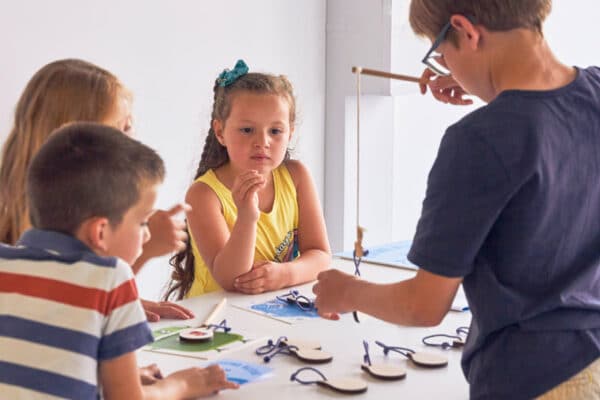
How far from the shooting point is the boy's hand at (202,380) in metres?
1.25

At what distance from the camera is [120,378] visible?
108 cm

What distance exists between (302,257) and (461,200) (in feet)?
3.50

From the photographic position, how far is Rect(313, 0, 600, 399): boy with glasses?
1.07 metres

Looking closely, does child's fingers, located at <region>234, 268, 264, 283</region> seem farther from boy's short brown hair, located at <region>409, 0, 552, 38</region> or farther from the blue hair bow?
boy's short brown hair, located at <region>409, 0, 552, 38</region>

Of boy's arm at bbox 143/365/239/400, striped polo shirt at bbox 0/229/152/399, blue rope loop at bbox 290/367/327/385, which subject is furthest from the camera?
blue rope loop at bbox 290/367/327/385

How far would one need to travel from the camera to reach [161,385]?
121cm

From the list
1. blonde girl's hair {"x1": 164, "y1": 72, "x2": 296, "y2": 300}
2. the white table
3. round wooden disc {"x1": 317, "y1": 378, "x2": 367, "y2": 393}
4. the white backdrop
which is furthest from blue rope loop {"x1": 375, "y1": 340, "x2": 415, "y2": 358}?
the white backdrop

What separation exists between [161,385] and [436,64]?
2.30ft

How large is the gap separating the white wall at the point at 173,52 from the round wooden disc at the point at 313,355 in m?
1.34

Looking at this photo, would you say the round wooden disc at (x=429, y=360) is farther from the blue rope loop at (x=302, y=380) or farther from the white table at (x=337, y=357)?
the blue rope loop at (x=302, y=380)

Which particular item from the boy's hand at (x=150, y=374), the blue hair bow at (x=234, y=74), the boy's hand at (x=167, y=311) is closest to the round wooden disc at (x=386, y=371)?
the boy's hand at (x=150, y=374)

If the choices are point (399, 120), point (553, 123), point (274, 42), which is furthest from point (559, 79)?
point (399, 120)

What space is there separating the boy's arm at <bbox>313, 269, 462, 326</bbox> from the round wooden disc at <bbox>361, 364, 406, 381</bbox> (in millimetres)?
113

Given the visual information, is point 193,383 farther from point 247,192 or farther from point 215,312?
point 247,192
